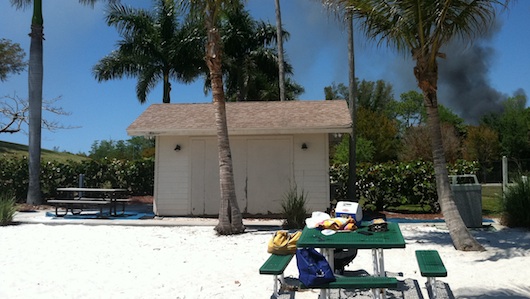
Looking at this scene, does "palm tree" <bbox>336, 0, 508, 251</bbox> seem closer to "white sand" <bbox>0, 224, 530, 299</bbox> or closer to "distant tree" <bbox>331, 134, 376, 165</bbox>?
"white sand" <bbox>0, 224, 530, 299</bbox>

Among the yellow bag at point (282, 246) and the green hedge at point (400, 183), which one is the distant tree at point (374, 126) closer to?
the green hedge at point (400, 183)

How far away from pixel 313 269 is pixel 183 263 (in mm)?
3919

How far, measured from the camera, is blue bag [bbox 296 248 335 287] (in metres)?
4.15

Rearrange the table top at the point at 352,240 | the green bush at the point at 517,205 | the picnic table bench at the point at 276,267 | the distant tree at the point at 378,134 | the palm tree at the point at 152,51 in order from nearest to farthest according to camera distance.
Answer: the table top at the point at 352,240 < the picnic table bench at the point at 276,267 < the green bush at the point at 517,205 < the palm tree at the point at 152,51 < the distant tree at the point at 378,134

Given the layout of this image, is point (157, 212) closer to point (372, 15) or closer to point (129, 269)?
point (129, 269)

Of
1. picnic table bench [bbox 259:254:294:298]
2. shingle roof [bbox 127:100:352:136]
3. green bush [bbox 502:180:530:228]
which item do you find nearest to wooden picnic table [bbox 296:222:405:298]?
picnic table bench [bbox 259:254:294:298]

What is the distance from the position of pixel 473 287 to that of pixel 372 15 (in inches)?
211

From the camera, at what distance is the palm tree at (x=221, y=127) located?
10461mm

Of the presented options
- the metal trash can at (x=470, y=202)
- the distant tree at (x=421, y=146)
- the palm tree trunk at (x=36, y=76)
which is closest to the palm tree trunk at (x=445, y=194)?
the metal trash can at (x=470, y=202)

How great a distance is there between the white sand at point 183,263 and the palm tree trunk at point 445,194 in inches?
8.9

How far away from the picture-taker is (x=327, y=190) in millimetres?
13086

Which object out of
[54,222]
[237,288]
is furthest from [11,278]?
[54,222]

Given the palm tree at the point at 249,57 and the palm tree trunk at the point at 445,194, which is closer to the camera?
the palm tree trunk at the point at 445,194

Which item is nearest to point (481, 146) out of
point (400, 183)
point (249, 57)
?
point (249, 57)
